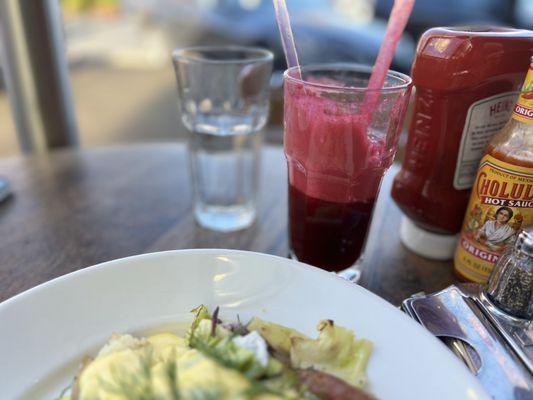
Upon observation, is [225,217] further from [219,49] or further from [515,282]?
[515,282]

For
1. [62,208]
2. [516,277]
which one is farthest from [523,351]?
[62,208]

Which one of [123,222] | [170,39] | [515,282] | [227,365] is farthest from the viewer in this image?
[170,39]

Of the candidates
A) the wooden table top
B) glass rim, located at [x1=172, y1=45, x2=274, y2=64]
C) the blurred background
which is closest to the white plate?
the wooden table top

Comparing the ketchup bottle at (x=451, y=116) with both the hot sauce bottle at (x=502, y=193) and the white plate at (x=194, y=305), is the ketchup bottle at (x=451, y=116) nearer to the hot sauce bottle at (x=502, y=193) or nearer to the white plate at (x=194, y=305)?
the hot sauce bottle at (x=502, y=193)

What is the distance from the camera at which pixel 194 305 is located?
1.79 ft

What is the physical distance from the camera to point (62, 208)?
0.85 meters

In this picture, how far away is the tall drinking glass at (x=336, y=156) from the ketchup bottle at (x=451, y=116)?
0.21 ft

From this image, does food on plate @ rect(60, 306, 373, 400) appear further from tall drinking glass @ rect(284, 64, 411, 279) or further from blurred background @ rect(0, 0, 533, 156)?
blurred background @ rect(0, 0, 533, 156)

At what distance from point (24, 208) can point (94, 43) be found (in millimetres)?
4679

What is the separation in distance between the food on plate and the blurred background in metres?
1.05

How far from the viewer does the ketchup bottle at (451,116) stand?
1.88ft

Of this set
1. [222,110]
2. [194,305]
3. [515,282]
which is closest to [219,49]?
[222,110]

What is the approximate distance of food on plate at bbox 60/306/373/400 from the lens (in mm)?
389

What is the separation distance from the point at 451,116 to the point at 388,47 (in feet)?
0.46
